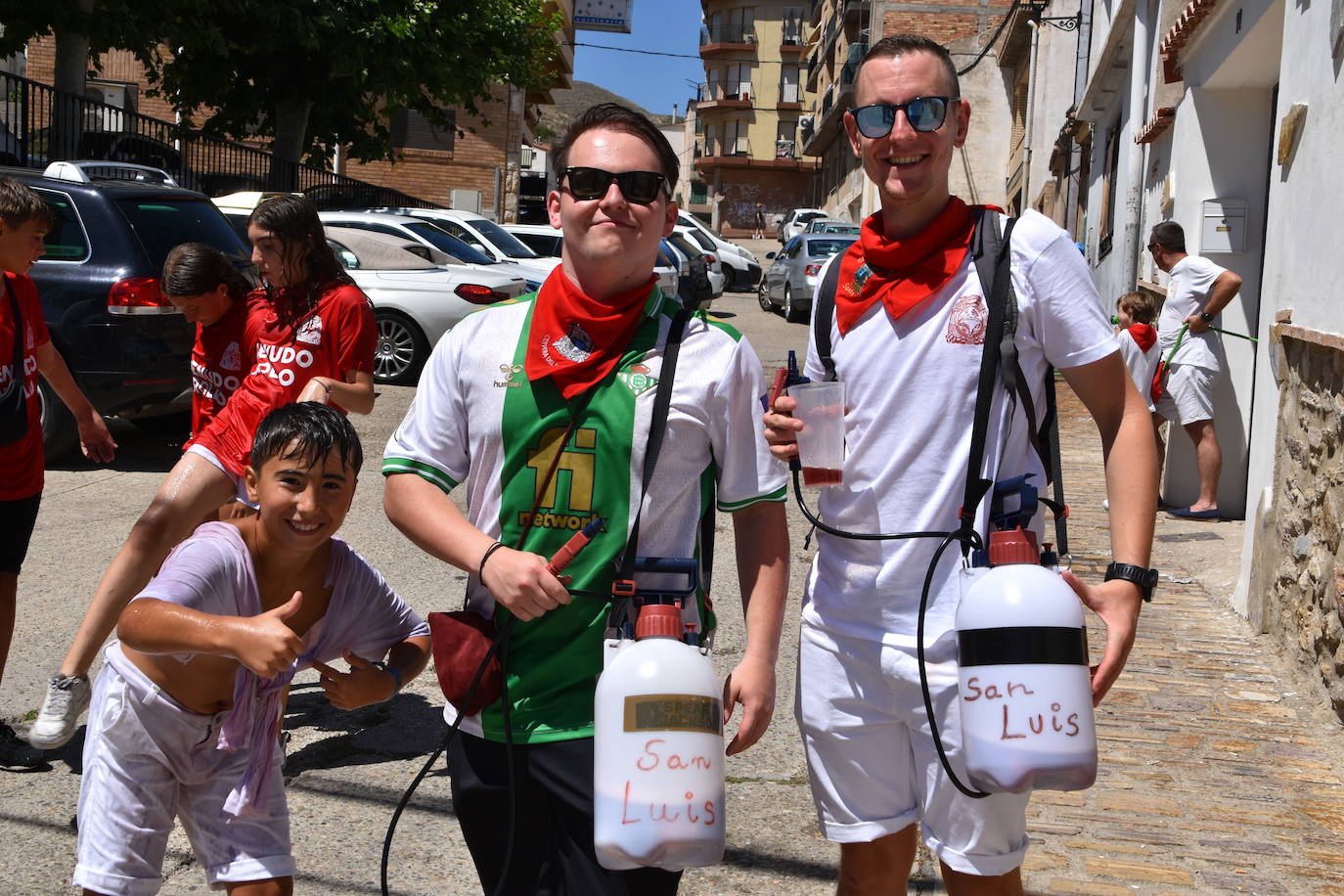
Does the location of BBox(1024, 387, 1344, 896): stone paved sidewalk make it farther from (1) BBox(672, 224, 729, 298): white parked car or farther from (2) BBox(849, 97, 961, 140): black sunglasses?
(1) BBox(672, 224, 729, 298): white parked car

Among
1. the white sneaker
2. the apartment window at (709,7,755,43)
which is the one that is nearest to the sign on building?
the apartment window at (709,7,755,43)

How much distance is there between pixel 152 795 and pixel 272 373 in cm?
189

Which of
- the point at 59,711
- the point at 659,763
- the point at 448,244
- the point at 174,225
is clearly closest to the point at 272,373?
the point at 59,711

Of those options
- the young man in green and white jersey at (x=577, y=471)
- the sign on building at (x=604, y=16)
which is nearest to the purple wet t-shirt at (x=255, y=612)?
the young man in green and white jersey at (x=577, y=471)

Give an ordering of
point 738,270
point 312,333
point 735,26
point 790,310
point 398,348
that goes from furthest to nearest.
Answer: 1. point 735,26
2. point 738,270
3. point 790,310
4. point 398,348
5. point 312,333

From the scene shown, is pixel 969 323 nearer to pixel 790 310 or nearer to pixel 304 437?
pixel 304 437

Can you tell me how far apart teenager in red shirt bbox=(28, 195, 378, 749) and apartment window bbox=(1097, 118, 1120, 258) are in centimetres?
1262

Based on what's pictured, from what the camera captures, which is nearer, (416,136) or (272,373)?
(272,373)

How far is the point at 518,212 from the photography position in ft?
126

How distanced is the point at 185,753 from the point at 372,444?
321 inches

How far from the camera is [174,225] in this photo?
9.22 metres

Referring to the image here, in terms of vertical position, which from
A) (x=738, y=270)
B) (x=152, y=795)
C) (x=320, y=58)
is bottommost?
(x=152, y=795)

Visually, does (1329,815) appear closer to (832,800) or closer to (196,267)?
(832,800)

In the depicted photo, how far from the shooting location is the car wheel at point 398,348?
1329 centimetres
